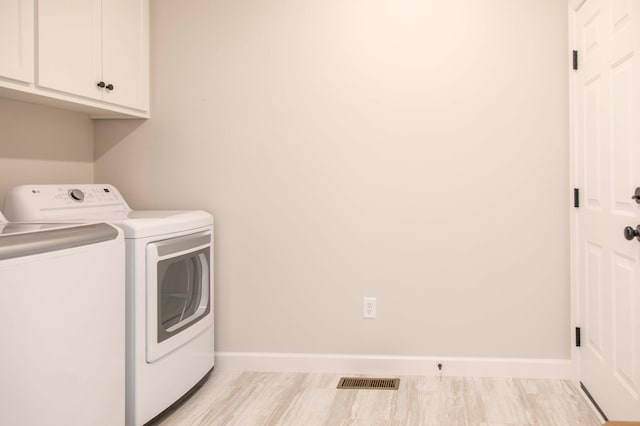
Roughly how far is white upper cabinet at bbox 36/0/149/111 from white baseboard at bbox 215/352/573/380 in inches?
60.5

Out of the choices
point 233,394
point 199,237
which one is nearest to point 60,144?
point 199,237

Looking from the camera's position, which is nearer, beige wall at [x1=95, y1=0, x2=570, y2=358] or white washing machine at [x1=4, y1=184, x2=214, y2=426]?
white washing machine at [x1=4, y1=184, x2=214, y2=426]

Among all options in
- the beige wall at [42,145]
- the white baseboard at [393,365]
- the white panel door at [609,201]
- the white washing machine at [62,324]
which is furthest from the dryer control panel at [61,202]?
the white panel door at [609,201]

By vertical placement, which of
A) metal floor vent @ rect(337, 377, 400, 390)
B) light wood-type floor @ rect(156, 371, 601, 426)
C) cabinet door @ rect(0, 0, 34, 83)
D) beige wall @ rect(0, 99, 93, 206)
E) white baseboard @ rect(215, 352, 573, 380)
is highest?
cabinet door @ rect(0, 0, 34, 83)

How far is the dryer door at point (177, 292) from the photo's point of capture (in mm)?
2469

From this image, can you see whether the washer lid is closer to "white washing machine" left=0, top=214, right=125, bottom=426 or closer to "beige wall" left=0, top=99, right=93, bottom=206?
"white washing machine" left=0, top=214, right=125, bottom=426

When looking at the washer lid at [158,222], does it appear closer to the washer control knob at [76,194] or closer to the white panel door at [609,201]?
the washer control knob at [76,194]

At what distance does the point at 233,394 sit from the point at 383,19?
2124 mm

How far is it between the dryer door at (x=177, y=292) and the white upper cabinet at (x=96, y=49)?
0.81 metres

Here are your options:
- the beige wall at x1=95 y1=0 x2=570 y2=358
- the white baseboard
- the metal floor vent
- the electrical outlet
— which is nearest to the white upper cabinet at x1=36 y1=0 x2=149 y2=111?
the beige wall at x1=95 y1=0 x2=570 y2=358

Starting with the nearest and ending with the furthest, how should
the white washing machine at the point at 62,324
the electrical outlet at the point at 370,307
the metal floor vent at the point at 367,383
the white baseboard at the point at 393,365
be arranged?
1. the white washing machine at the point at 62,324
2. the metal floor vent at the point at 367,383
3. the white baseboard at the point at 393,365
4. the electrical outlet at the point at 370,307

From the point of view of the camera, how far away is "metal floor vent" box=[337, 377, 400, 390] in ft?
9.69

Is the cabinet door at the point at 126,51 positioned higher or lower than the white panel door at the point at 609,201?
higher

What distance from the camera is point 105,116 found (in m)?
3.27
